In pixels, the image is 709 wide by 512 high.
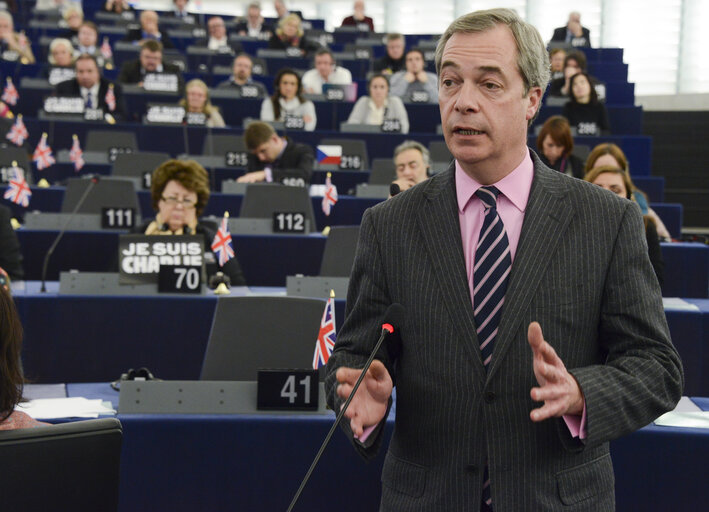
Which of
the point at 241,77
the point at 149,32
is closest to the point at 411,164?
the point at 241,77

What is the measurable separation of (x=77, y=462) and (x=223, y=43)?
12.0m

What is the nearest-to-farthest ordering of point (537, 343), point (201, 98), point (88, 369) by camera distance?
point (537, 343), point (88, 369), point (201, 98)

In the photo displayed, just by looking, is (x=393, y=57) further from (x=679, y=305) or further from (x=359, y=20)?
(x=679, y=305)

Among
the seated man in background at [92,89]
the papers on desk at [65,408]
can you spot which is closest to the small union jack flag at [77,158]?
the seated man in background at [92,89]

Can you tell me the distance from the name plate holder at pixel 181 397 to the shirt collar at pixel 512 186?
110 cm

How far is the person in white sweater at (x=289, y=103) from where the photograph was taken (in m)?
8.55

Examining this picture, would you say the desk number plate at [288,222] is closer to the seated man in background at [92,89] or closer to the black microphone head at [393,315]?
the seated man in background at [92,89]

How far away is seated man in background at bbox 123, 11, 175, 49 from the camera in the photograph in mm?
12125

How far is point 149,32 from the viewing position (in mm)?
12250

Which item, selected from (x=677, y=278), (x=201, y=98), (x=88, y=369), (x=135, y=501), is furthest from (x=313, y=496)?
(x=201, y=98)

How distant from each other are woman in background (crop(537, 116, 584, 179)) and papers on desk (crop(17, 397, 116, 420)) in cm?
368

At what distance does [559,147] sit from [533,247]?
179 inches

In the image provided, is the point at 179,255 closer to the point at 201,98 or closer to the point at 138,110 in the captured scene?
the point at 201,98

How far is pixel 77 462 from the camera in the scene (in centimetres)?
136
